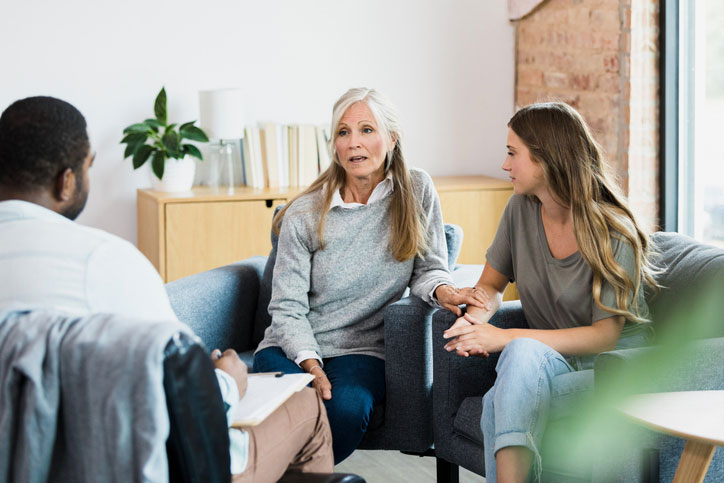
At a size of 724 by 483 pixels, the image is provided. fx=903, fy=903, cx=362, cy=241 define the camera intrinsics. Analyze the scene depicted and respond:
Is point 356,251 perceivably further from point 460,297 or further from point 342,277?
point 460,297

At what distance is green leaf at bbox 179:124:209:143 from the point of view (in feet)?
12.9

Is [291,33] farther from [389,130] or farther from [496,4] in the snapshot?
[389,130]

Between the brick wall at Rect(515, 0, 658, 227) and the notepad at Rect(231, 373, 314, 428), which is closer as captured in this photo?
the notepad at Rect(231, 373, 314, 428)

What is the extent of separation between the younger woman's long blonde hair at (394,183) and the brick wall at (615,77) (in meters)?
1.33

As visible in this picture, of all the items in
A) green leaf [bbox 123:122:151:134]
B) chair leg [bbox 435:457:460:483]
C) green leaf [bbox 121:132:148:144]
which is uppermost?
green leaf [bbox 123:122:151:134]

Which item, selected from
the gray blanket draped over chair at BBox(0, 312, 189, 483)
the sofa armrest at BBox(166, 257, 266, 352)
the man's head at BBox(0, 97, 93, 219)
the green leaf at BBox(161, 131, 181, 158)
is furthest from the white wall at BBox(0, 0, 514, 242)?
the gray blanket draped over chair at BBox(0, 312, 189, 483)

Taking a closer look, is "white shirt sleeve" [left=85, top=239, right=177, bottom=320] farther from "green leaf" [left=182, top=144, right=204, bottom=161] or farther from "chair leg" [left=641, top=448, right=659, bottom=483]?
"green leaf" [left=182, top=144, right=204, bottom=161]

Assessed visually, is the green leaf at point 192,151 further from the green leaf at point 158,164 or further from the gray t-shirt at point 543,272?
the gray t-shirt at point 543,272

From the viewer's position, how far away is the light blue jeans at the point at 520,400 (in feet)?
6.72

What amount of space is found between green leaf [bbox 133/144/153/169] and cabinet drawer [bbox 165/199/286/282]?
24 cm

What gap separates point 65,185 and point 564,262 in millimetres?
1354

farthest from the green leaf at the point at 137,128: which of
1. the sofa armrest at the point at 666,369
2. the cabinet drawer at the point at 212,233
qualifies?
the sofa armrest at the point at 666,369

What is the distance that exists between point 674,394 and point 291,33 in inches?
115

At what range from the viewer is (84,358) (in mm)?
1303
